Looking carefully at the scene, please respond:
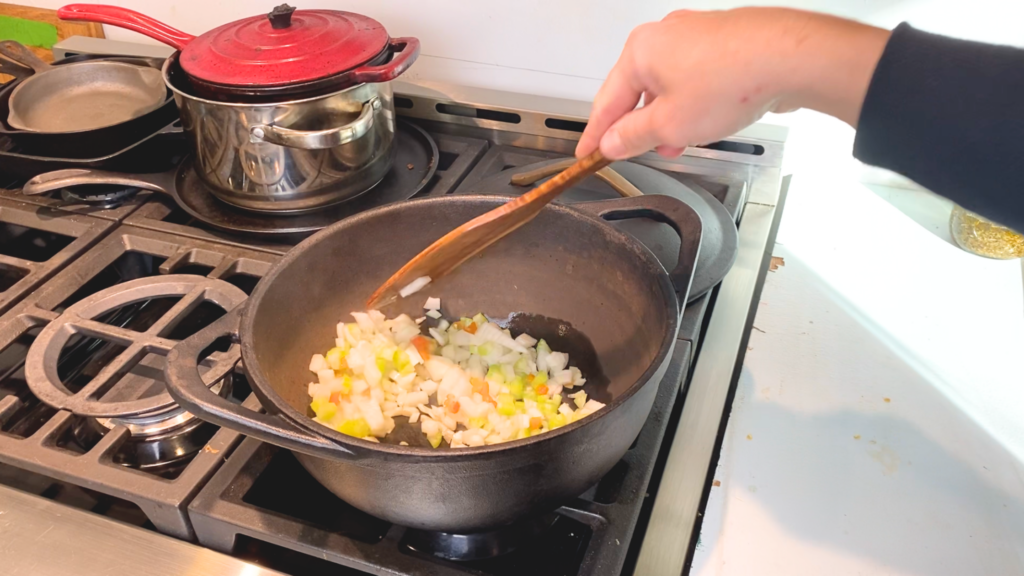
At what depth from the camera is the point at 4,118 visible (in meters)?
0.96

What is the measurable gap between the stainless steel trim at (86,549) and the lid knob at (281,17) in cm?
54

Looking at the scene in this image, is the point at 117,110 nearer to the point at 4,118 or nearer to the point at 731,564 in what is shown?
the point at 4,118

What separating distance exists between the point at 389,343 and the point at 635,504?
0.29 m

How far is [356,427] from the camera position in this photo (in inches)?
24.3

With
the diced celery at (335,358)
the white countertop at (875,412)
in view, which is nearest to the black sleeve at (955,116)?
the white countertop at (875,412)

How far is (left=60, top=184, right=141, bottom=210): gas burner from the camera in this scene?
0.92 metres

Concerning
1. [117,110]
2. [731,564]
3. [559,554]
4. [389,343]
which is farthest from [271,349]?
[117,110]

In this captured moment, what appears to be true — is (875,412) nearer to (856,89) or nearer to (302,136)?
(856,89)

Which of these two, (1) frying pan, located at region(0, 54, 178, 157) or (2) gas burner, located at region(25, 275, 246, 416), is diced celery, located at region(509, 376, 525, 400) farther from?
(1) frying pan, located at region(0, 54, 178, 157)

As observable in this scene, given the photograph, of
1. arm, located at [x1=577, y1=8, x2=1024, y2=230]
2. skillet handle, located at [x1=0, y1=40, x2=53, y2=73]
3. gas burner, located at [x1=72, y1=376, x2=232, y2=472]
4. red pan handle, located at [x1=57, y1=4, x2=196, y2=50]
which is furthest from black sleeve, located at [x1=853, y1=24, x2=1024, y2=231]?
skillet handle, located at [x1=0, y1=40, x2=53, y2=73]

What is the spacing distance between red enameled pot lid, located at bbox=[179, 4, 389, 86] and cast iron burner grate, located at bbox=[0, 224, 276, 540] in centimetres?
19

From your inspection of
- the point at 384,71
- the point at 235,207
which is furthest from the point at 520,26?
the point at 235,207

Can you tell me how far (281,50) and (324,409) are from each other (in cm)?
41

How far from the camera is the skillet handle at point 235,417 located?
1.46 feet
